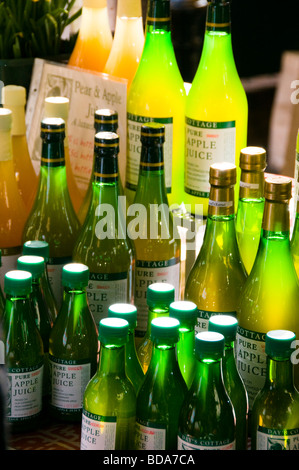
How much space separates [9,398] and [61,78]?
66 centimetres

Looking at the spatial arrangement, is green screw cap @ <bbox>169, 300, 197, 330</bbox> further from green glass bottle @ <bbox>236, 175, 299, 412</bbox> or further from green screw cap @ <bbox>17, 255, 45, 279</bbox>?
green screw cap @ <bbox>17, 255, 45, 279</bbox>

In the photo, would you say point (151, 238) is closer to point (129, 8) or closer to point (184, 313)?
point (184, 313)

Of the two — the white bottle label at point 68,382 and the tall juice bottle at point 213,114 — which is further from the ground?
the tall juice bottle at point 213,114

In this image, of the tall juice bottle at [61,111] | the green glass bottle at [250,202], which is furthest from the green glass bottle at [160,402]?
the tall juice bottle at [61,111]

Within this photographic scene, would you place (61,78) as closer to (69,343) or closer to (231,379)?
(69,343)

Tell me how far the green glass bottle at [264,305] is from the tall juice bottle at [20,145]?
1.56 ft

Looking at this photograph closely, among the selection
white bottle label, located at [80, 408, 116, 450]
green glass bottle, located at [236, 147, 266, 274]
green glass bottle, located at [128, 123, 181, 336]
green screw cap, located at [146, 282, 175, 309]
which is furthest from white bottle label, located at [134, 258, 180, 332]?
white bottle label, located at [80, 408, 116, 450]

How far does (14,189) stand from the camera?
4.34 ft

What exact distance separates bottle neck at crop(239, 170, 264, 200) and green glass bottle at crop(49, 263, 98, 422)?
0.27 m

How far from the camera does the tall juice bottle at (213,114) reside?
4.21 ft

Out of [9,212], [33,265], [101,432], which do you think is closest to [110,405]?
[101,432]

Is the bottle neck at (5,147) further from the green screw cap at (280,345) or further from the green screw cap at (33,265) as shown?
the green screw cap at (280,345)

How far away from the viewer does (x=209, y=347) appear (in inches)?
33.4

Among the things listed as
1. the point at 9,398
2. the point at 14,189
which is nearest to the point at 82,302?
the point at 9,398
